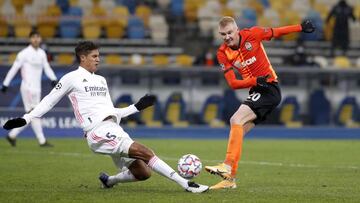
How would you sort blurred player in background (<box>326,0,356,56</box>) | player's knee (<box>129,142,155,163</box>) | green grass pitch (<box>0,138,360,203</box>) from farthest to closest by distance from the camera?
blurred player in background (<box>326,0,356,56</box>) → player's knee (<box>129,142,155,163</box>) → green grass pitch (<box>0,138,360,203</box>)

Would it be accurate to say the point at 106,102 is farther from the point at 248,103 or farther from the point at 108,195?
the point at 248,103

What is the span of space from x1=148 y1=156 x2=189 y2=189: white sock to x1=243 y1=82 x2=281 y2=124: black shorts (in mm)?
1650

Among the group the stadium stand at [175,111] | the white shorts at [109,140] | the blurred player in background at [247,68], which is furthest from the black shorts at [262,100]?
the stadium stand at [175,111]

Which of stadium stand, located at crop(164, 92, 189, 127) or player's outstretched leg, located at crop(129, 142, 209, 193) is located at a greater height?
player's outstretched leg, located at crop(129, 142, 209, 193)

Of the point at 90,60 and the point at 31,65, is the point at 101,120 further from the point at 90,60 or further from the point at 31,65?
the point at 31,65

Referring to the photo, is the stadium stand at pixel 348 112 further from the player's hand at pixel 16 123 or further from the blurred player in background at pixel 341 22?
the player's hand at pixel 16 123

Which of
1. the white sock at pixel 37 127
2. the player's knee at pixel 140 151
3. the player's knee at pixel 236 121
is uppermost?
the player's knee at pixel 236 121

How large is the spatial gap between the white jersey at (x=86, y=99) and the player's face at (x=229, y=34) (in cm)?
154

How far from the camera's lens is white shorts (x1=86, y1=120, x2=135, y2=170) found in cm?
1018

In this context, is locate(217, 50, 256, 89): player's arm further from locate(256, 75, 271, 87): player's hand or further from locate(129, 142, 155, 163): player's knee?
locate(129, 142, 155, 163): player's knee

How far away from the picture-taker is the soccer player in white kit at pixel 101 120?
33.2 ft

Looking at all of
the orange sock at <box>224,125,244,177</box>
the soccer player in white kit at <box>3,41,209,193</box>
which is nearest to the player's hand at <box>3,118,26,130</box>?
the soccer player in white kit at <box>3,41,209,193</box>

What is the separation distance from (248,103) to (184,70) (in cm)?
1233

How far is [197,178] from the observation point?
1263 centimetres
